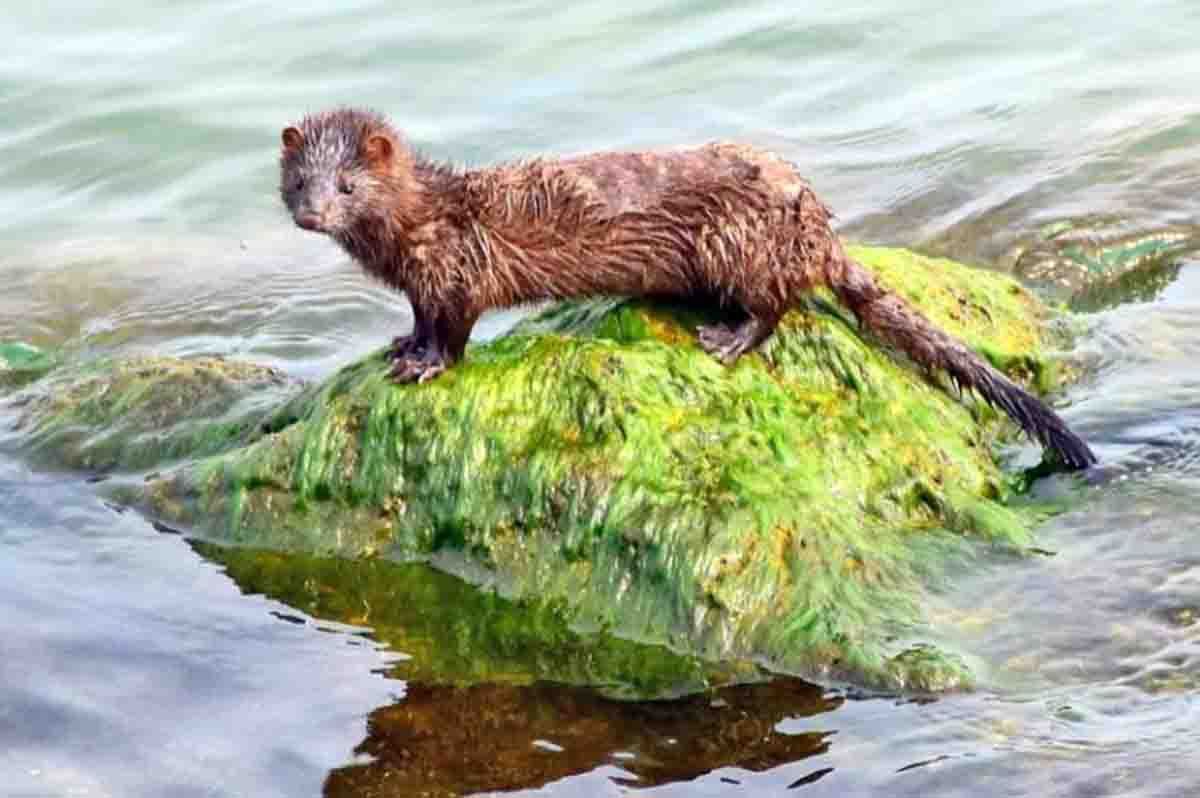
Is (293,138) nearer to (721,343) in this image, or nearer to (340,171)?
(340,171)

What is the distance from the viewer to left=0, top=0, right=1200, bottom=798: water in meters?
5.49

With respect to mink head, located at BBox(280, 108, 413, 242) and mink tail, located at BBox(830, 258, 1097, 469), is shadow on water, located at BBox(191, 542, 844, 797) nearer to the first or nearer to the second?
mink head, located at BBox(280, 108, 413, 242)

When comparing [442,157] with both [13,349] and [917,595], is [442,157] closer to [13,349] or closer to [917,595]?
[13,349]

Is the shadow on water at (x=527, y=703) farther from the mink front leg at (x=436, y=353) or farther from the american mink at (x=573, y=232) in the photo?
the american mink at (x=573, y=232)

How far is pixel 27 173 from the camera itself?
12703 mm

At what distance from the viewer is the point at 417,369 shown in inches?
265

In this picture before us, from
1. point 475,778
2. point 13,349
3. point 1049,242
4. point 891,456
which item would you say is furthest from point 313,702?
point 1049,242

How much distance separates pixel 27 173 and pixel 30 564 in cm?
632

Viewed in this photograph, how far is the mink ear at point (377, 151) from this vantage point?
6742 millimetres

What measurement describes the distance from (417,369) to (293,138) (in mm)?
880

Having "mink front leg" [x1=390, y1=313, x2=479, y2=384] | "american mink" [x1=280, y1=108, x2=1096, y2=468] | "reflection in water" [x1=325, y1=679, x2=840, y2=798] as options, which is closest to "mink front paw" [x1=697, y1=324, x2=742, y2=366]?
"american mink" [x1=280, y1=108, x2=1096, y2=468]

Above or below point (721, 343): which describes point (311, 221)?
above

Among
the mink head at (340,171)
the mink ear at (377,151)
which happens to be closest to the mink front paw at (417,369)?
the mink head at (340,171)

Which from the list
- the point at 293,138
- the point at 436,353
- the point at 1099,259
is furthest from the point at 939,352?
the point at 1099,259
